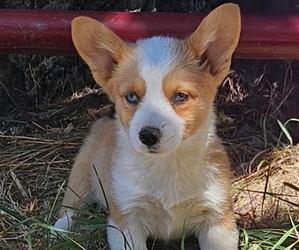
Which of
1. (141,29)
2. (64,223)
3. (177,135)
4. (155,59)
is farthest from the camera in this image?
(141,29)

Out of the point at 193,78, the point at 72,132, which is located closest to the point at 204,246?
the point at 193,78

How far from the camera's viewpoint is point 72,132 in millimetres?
5062

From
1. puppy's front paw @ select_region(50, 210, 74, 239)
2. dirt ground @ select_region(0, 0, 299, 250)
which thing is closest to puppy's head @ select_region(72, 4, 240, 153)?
puppy's front paw @ select_region(50, 210, 74, 239)

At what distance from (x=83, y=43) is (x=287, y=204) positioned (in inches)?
51.2

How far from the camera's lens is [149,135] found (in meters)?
3.44

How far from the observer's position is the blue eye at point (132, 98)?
12.0 ft

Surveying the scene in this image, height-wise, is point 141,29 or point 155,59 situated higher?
point 155,59

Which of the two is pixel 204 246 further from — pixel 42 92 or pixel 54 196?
pixel 42 92

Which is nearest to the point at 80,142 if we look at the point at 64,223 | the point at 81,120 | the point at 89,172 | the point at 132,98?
the point at 81,120

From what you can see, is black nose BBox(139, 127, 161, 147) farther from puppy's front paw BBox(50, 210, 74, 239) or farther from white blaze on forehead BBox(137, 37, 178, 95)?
puppy's front paw BBox(50, 210, 74, 239)

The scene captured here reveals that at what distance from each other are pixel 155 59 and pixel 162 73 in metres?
0.09

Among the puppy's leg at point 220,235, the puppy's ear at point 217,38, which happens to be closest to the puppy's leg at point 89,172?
the puppy's leg at point 220,235

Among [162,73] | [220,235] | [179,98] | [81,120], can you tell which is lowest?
[81,120]

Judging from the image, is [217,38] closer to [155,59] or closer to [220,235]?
[155,59]
